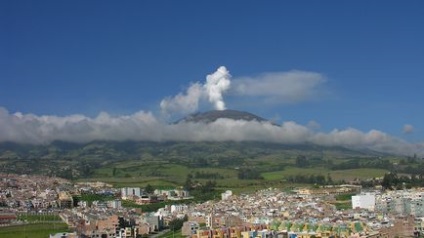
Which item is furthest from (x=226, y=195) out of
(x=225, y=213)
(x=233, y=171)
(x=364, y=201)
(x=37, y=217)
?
(x=233, y=171)

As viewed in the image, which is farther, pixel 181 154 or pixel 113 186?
pixel 181 154

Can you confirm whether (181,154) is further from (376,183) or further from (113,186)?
(376,183)

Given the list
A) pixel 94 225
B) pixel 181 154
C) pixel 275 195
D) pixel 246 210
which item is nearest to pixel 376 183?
pixel 275 195

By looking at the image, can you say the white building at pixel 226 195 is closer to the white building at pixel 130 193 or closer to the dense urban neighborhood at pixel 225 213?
the dense urban neighborhood at pixel 225 213

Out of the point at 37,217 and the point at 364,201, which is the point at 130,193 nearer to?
the point at 37,217

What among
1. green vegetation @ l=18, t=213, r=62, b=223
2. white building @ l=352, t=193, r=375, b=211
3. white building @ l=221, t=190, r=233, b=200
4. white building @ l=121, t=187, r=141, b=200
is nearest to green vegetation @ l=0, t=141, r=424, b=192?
white building @ l=221, t=190, r=233, b=200

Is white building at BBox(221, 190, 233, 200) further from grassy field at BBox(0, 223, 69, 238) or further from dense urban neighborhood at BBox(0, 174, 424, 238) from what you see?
Answer: grassy field at BBox(0, 223, 69, 238)
